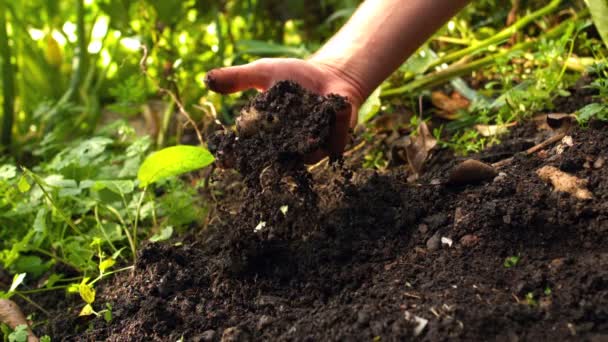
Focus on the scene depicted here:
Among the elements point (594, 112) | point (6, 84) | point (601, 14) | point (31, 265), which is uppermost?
point (601, 14)

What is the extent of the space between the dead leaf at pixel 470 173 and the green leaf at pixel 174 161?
0.57m

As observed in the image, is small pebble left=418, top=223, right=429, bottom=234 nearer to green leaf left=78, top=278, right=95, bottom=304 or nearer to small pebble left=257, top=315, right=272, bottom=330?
small pebble left=257, top=315, right=272, bottom=330

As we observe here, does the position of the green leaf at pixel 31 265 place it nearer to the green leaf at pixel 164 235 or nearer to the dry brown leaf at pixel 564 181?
the green leaf at pixel 164 235

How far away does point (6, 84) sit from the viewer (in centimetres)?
273

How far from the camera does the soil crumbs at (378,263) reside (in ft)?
3.98

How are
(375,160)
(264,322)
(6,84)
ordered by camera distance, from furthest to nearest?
1. (6,84)
2. (375,160)
3. (264,322)

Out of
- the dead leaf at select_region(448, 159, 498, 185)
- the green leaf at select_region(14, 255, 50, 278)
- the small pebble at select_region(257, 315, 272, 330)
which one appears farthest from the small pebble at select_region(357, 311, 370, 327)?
the green leaf at select_region(14, 255, 50, 278)

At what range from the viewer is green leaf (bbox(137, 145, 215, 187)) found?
1.66 metres

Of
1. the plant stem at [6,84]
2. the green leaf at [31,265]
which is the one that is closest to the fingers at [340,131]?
the green leaf at [31,265]

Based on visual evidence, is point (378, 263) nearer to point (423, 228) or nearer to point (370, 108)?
point (423, 228)

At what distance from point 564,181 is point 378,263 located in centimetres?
46

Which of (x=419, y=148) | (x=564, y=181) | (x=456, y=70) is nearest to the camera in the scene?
(x=564, y=181)

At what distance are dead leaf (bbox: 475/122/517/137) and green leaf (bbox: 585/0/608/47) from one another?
1.13 feet

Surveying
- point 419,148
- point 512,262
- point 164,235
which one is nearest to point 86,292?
point 164,235
